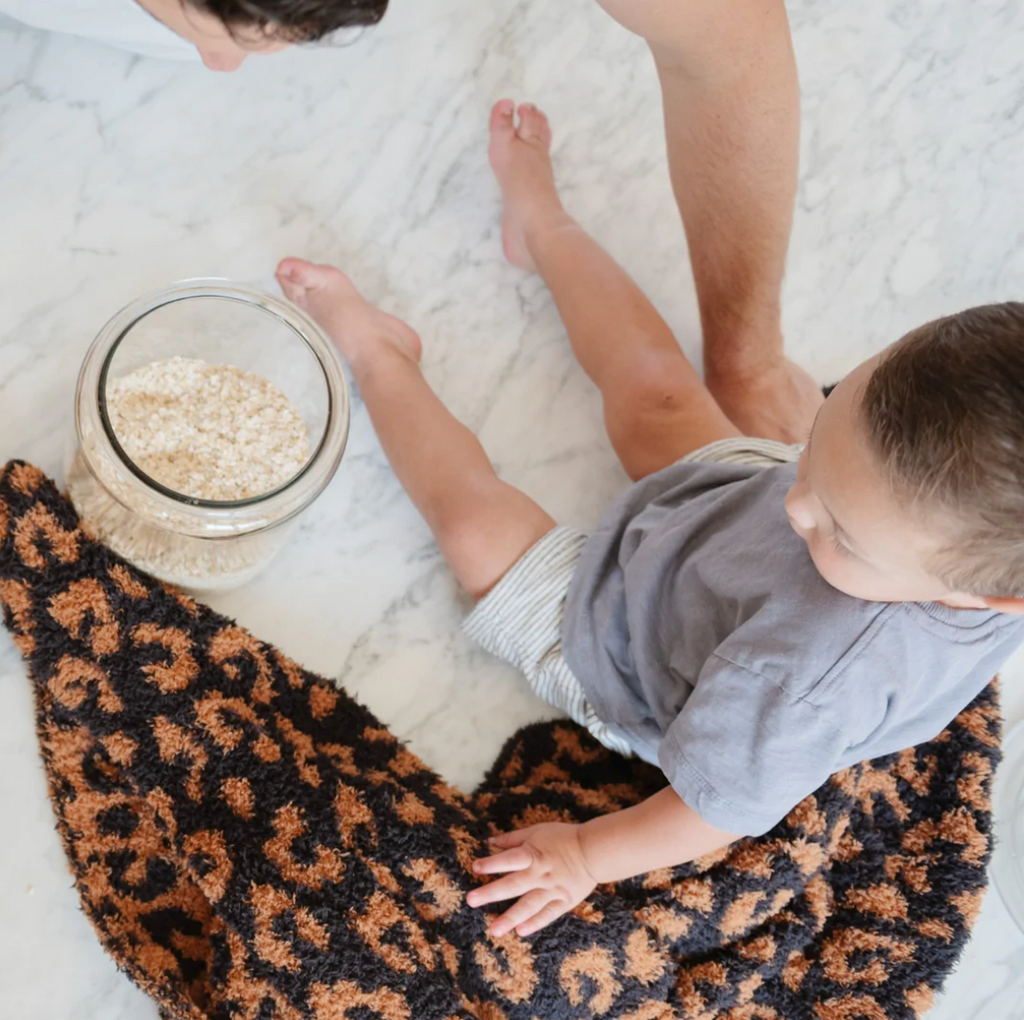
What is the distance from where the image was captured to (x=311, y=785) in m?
0.85

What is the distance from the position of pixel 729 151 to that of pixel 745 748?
53 centimetres

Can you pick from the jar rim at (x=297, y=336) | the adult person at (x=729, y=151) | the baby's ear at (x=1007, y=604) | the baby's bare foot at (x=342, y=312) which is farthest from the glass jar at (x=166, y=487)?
the baby's ear at (x=1007, y=604)

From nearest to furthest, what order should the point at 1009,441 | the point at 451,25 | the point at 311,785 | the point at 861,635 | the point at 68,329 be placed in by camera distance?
the point at 1009,441 → the point at 861,635 → the point at 311,785 → the point at 68,329 → the point at 451,25

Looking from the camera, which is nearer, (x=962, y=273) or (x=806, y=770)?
(x=806, y=770)

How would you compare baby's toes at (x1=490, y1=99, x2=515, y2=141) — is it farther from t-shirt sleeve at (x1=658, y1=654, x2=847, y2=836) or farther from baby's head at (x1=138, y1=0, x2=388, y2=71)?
t-shirt sleeve at (x1=658, y1=654, x2=847, y2=836)

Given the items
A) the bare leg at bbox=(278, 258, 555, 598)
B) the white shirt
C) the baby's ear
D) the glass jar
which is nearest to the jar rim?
the glass jar

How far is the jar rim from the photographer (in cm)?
74

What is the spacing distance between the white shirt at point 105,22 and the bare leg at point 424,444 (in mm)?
216

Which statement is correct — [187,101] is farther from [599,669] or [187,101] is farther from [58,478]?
[599,669]

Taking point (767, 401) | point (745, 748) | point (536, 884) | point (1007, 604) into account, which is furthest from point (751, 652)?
point (767, 401)

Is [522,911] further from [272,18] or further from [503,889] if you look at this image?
[272,18]

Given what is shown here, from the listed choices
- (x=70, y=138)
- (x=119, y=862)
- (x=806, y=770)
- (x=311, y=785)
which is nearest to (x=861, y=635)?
(x=806, y=770)

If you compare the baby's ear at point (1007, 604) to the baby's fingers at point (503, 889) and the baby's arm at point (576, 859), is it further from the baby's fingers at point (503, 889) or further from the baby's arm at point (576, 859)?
the baby's fingers at point (503, 889)

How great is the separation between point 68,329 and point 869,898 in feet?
2.82
